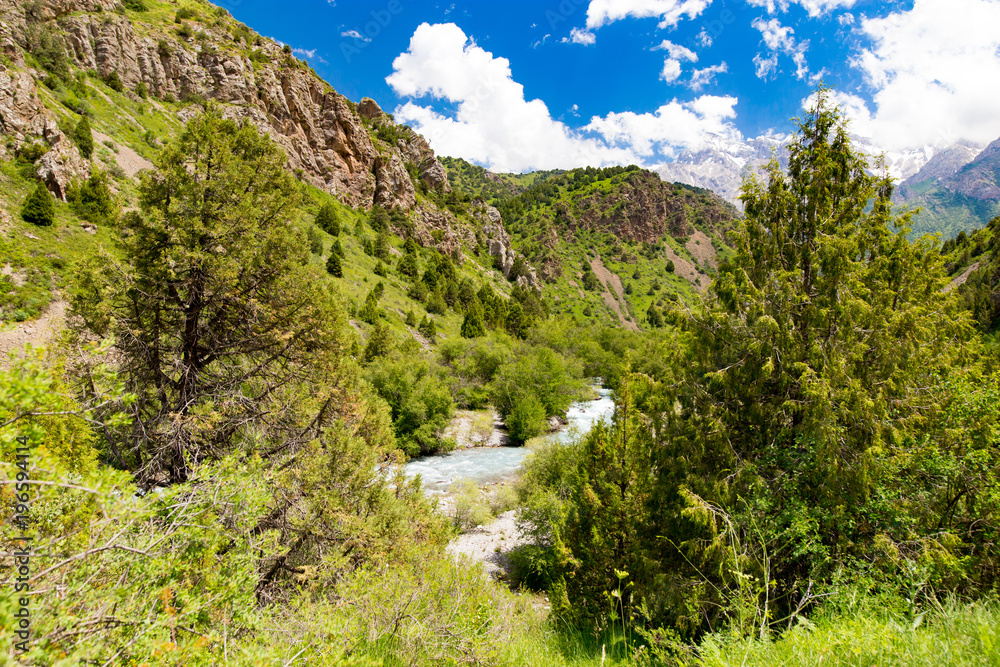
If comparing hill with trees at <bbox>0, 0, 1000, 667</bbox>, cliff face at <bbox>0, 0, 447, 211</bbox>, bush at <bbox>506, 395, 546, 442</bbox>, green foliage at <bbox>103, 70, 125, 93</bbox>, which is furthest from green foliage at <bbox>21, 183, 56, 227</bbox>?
bush at <bbox>506, 395, 546, 442</bbox>

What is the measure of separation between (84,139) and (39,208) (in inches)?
439

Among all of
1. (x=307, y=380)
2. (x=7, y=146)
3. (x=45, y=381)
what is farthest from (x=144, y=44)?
(x=45, y=381)

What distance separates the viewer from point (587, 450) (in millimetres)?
10914

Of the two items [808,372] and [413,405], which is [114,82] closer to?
[413,405]

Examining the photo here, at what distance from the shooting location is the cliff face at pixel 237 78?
40406 mm

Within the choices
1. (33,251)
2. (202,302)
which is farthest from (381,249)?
(202,302)

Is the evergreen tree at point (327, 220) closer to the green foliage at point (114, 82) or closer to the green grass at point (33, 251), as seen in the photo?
the green foliage at point (114, 82)

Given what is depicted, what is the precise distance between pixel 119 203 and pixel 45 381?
24.5 feet

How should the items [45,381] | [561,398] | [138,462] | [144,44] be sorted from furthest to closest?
[144,44] < [561,398] < [138,462] < [45,381]

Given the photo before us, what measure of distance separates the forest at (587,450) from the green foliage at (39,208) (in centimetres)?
2157

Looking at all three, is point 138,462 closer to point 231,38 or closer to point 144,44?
point 144,44

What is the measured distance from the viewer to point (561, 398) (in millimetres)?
37094

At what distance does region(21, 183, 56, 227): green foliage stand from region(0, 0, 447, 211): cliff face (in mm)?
5928

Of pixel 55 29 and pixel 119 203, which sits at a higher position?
pixel 55 29
